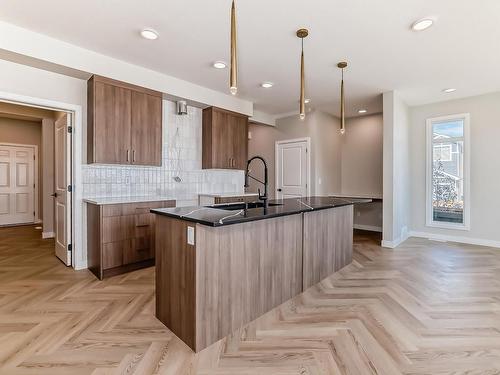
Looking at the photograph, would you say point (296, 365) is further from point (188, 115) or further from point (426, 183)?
point (426, 183)

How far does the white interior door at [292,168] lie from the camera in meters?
5.96

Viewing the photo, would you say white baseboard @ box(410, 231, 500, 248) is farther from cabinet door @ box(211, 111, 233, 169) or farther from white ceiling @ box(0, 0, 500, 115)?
cabinet door @ box(211, 111, 233, 169)

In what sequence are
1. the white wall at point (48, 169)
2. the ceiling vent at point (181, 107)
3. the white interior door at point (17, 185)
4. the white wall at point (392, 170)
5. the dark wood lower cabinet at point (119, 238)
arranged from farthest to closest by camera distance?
the white interior door at point (17, 185), the white wall at point (48, 169), the white wall at point (392, 170), the ceiling vent at point (181, 107), the dark wood lower cabinet at point (119, 238)

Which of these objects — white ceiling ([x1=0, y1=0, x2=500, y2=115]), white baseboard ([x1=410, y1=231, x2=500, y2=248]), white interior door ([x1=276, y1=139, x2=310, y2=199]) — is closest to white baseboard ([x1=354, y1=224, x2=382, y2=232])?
white baseboard ([x1=410, y1=231, x2=500, y2=248])

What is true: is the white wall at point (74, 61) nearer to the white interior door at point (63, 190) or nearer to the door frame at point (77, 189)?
the door frame at point (77, 189)

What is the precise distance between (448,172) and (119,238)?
5.80 m

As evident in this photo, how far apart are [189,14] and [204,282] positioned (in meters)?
2.41

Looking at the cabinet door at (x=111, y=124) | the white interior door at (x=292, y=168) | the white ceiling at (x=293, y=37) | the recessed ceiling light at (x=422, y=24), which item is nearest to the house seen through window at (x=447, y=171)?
the white ceiling at (x=293, y=37)

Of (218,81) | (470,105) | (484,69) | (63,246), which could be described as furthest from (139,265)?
(470,105)

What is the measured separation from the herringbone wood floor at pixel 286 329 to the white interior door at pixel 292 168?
285 cm

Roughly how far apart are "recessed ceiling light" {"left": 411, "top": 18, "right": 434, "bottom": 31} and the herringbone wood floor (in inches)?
106

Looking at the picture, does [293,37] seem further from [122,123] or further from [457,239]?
[457,239]

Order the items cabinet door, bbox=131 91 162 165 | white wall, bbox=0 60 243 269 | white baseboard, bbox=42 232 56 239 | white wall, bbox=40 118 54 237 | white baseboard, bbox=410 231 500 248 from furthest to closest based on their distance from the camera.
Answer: white wall, bbox=40 118 54 237
white baseboard, bbox=42 232 56 239
white baseboard, bbox=410 231 500 248
cabinet door, bbox=131 91 162 165
white wall, bbox=0 60 243 269

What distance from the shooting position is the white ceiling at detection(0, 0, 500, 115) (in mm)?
2449
